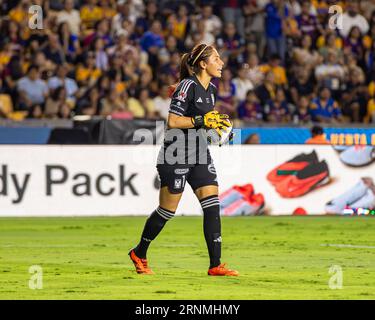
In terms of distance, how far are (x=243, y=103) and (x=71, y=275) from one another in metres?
13.8

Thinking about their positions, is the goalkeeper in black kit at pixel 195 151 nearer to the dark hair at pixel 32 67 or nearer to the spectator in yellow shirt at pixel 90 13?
the dark hair at pixel 32 67

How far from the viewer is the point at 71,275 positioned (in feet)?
42.1

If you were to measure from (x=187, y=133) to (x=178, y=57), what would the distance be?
558 inches

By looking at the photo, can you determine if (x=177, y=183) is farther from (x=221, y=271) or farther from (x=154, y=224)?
(x=221, y=271)

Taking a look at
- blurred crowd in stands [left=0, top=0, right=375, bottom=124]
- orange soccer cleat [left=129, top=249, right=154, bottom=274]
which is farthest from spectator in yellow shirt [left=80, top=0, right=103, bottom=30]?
orange soccer cleat [left=129, top=249, right=154, bottom=274]

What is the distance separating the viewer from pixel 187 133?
12.6m

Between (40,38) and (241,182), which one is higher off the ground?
(40,38)

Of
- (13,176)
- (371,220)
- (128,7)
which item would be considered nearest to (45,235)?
(13,176)

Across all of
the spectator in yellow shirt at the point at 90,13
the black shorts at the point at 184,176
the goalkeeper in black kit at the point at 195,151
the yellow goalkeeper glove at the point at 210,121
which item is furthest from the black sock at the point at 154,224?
the spectator in yellow shirt at the point at 90,13

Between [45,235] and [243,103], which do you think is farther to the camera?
[243,103]

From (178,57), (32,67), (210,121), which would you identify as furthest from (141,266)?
(178,57)

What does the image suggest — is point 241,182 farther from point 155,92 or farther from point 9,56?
point 9,56
